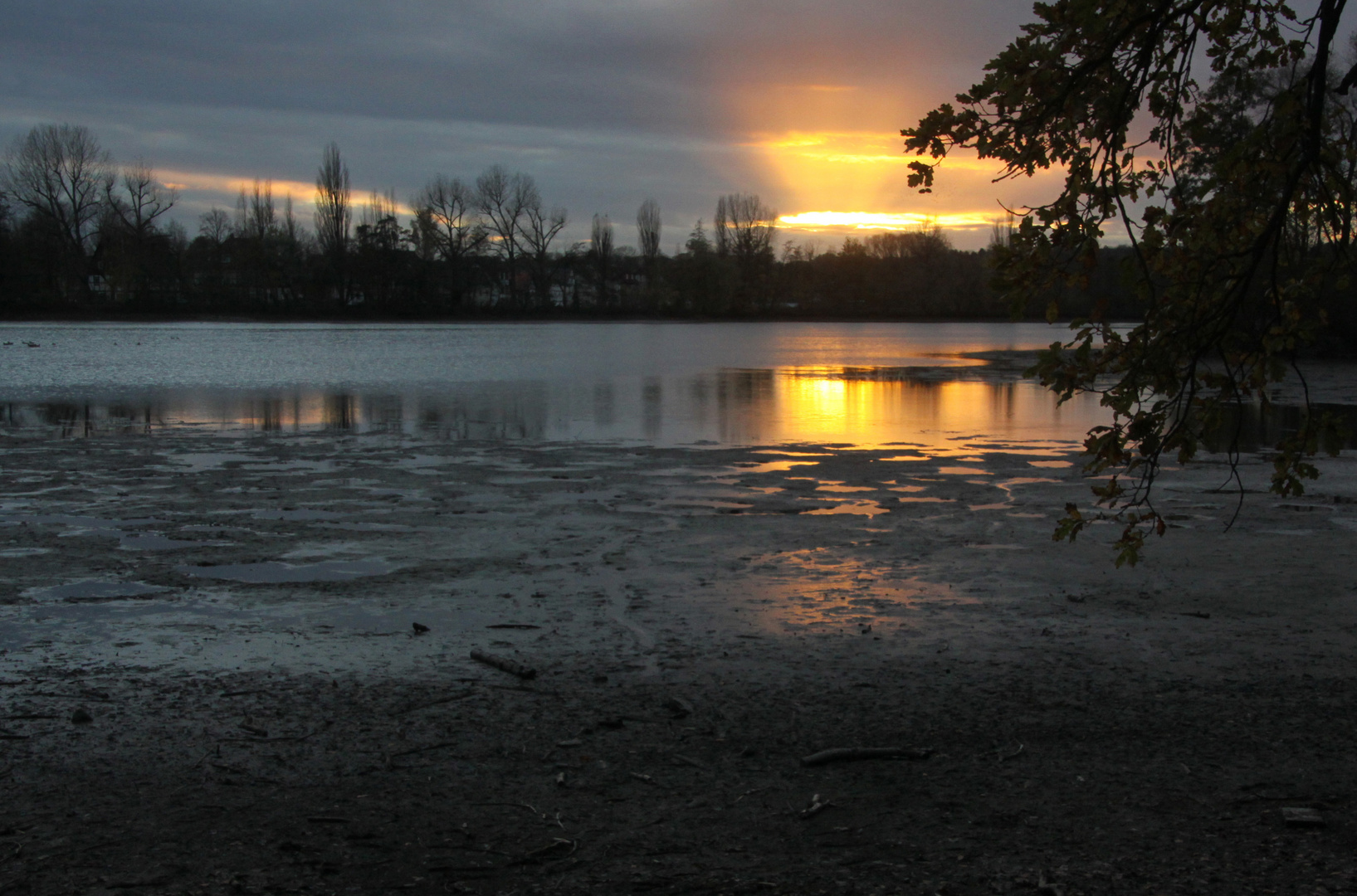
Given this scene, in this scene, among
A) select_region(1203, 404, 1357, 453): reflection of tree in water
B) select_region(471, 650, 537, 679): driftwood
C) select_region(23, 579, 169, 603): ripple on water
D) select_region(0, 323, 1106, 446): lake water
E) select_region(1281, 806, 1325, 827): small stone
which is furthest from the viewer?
select_region(0, 323, 1106, 446): lake water

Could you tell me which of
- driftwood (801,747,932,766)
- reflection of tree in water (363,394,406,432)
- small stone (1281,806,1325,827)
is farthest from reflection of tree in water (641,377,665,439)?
small stone (1281,806,1325,827)

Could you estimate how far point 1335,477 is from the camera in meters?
13.0

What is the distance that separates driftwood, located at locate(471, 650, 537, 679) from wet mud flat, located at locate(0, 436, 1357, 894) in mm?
55

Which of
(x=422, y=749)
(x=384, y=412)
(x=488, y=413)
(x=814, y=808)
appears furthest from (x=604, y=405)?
(x=814, y=808)

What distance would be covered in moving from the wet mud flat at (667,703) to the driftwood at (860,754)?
7 cm

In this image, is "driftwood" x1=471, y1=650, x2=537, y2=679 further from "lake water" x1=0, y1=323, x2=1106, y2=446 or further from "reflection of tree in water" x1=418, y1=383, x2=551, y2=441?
"reflection of tree in water" x1=418, y1=383, x2=551, y2=441

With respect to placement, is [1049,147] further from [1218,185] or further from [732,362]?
[732,362]

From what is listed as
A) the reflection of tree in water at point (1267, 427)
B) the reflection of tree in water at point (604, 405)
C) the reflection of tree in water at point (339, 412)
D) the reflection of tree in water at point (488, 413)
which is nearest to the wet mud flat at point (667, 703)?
the reflection of tree in water at point (1267, 427)

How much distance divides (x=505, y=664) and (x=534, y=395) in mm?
19849

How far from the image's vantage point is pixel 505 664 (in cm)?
600

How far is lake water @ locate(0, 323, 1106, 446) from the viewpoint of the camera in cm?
1855

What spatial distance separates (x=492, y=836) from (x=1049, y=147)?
361 cm

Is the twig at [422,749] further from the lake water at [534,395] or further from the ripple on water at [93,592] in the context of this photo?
the lake water at [534,395]

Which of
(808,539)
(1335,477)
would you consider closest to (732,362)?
(1335,477)
